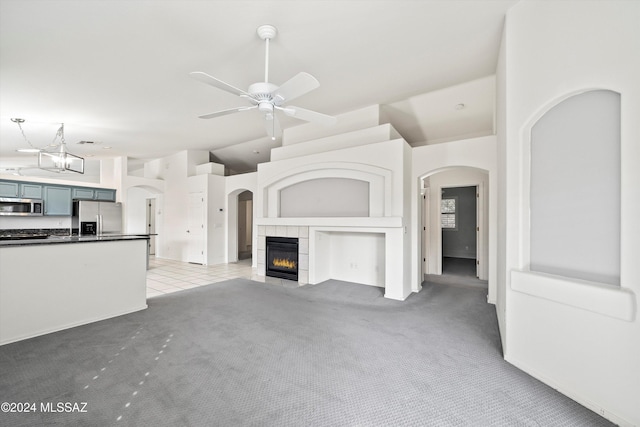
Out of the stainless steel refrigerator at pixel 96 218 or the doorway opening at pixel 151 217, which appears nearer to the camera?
the stainless steel refrigerator at pixel 96 218

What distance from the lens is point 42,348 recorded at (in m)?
2.50

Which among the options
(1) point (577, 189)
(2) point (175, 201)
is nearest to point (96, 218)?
(2) point (175, 201)

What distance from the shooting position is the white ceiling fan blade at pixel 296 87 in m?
2.26

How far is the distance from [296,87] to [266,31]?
0.86 m

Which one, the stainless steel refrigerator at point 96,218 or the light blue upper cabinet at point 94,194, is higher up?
the light blue upper cabinet at point 94,194

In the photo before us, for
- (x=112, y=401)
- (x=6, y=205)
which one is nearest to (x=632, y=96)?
(x=112, y=401)

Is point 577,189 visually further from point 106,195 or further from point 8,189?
point 8,189

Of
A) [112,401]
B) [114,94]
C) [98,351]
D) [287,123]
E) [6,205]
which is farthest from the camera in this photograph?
[6,205]

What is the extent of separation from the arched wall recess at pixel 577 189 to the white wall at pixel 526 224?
0.09m

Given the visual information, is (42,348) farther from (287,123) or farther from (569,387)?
(287,123)

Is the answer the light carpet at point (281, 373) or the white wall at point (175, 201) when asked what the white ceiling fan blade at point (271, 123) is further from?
the white wall at point (175, 201)

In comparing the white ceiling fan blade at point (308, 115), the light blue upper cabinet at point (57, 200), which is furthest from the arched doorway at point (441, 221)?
the light blue upper cabinet at point (57, 200)

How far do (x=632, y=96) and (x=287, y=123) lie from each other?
4966 millimetres

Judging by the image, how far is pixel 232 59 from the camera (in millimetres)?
3252
